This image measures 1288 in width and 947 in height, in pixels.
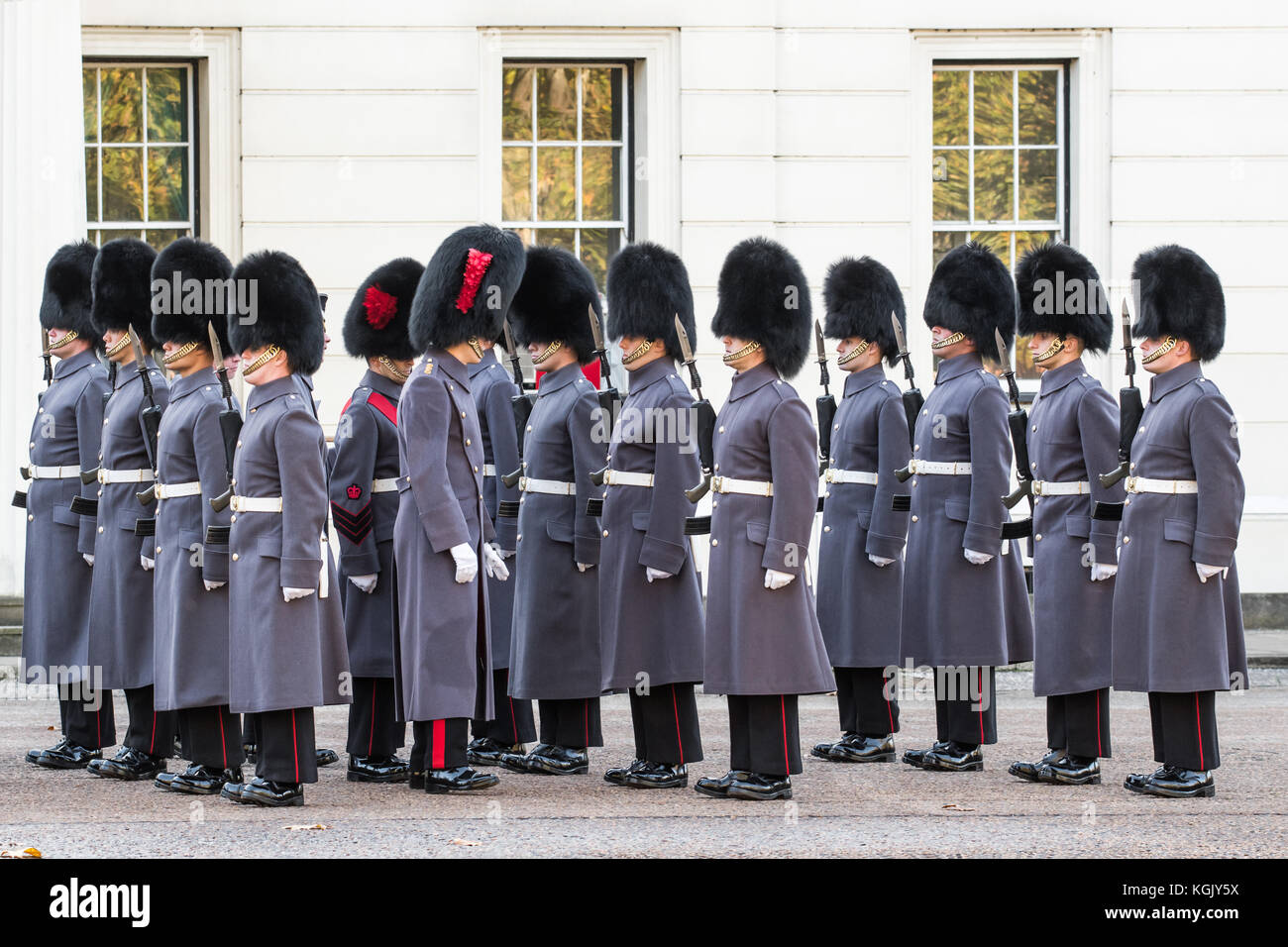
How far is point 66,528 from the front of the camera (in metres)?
8.02

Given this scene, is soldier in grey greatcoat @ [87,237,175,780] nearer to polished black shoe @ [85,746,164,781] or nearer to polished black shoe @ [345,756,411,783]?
polished black shoe @ [85,746,164,781]

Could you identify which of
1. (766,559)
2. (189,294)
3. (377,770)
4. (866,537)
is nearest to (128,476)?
(189,294)

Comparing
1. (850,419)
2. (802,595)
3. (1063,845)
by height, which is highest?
(850,419)

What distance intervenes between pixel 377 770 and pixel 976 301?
9.63 feet

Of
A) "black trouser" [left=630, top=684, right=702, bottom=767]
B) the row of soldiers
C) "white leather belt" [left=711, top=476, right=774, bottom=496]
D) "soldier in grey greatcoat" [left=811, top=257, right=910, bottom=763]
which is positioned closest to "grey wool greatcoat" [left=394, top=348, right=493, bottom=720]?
the row of soldiers

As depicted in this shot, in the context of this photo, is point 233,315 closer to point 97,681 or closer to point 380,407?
point 380,407

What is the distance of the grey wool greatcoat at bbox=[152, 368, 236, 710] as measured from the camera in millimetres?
6867

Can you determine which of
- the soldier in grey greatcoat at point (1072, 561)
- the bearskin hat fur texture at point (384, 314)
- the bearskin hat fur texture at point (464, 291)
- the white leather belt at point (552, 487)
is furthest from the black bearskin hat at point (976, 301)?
the bearskin hat fur texture at point (384, 314)

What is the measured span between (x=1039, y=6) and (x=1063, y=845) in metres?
8.12

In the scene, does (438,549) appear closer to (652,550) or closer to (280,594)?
(280,594)

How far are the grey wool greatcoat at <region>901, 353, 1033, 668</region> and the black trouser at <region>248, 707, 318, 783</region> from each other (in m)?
2.46

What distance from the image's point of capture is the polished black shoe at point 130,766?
294 inches

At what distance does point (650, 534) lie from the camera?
713cm

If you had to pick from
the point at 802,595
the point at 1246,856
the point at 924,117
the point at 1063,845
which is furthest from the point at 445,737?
the point at 924,117
